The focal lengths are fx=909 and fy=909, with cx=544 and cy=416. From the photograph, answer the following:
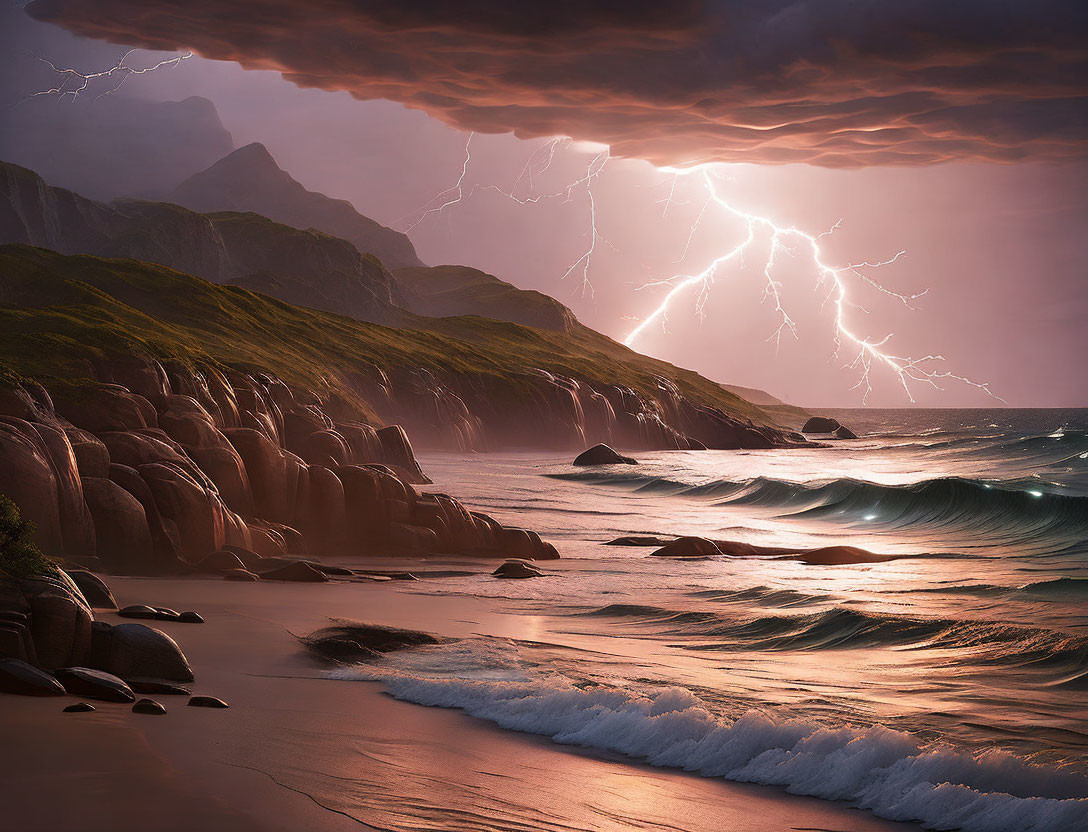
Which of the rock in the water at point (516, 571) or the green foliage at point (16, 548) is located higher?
the green foliage at point (16, 548)

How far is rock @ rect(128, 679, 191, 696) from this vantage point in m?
9.30

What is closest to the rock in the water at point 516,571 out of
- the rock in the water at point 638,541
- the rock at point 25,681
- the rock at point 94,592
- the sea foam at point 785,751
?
the rock in the water at point 638,541

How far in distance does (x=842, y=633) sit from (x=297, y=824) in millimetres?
10966

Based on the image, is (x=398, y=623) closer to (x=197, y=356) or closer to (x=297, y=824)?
(x=297, y=824)

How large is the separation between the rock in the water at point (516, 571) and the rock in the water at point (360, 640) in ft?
23.2

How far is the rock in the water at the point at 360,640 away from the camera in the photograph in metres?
12.1

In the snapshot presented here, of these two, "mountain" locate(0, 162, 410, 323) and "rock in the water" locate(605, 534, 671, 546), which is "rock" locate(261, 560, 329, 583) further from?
"mountain" locate(0, 162, 410, 323)

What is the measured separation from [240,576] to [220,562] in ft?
2.70

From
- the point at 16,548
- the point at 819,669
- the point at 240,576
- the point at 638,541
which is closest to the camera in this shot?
the point at 16,548

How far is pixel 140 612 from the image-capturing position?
12.8 metres

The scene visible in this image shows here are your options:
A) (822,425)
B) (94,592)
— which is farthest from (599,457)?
(822,425)

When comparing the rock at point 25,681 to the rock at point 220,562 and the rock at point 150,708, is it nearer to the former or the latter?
the rock at point 150,708

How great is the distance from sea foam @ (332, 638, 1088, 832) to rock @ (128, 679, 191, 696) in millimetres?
2113

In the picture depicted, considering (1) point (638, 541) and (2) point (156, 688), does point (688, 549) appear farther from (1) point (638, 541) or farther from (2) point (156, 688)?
(2) point (156, 688)
